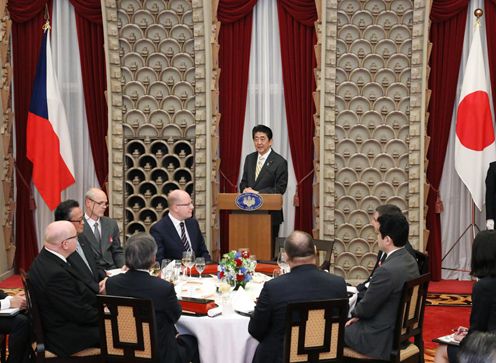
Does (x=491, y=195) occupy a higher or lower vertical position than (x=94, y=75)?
lower

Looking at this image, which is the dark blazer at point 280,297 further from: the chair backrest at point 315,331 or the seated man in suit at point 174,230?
the seated man in suit at point 174,230

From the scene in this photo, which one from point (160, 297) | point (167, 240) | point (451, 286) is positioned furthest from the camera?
point (451, 286)

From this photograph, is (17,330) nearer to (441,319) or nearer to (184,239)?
(184,239)

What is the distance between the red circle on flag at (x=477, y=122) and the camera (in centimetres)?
802

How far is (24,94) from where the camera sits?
8.68 metres

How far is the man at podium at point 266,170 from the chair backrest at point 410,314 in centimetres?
303

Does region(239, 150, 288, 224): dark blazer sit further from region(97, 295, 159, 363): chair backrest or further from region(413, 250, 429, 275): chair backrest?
region(97, 295, 159, 363): chair backrest

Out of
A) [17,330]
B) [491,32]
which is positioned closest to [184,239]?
[17,330]

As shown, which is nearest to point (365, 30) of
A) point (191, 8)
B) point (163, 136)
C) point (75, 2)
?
point (191, 8)

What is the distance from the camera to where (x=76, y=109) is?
28.8ft

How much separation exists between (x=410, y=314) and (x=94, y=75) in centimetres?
547

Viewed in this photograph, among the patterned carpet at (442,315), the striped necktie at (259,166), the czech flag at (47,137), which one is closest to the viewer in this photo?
the patterned carpet at (442,315)

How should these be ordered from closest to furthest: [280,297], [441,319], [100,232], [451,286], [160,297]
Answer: [280,297]
[160,297]
[100,232]
[441,319]
[451,286]

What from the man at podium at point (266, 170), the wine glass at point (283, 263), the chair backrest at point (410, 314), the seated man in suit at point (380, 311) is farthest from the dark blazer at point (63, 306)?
the man at podium at point (266, 170)
